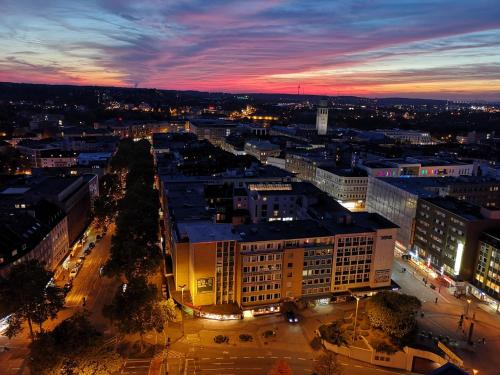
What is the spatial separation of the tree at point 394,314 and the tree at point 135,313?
92.5 ft

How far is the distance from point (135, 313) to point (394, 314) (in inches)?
1309

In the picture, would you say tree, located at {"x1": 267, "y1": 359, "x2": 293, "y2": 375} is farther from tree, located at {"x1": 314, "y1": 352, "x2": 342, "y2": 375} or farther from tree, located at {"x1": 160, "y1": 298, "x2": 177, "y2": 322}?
tree, located at {"x1": 160, "y1": 298, "x2": 177, "y2": 322}

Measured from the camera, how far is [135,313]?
48812 mm

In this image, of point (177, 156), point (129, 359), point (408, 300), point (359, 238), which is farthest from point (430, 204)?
point (177, 156)

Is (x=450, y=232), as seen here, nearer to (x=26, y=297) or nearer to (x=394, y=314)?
(x=394, y=314)

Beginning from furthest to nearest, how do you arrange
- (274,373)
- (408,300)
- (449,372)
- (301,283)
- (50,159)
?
(50,159), (301,283), (408,300), (274,373), (449,372)

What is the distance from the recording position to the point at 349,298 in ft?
205

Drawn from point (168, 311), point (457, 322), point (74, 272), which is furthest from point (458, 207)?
point (74, 272)

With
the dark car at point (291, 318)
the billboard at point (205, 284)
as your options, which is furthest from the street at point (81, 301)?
the dark car at point (291, 318)

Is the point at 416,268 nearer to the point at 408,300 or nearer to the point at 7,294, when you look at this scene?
the point at 408,300

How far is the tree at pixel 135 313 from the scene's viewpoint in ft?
158

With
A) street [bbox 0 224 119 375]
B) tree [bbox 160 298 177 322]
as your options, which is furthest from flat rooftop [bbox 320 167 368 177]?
tree [bbox 160 298 177 322]

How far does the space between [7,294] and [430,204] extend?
7369 cm

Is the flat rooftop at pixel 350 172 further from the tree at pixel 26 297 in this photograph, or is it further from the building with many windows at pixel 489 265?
the tree at pixel 26 297
